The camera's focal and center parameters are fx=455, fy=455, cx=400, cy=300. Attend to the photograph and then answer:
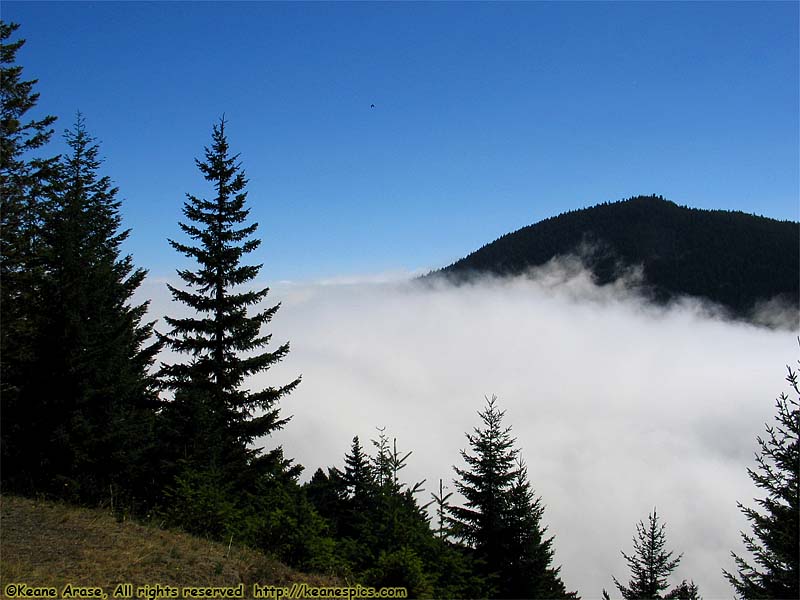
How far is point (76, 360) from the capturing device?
38.3 feet

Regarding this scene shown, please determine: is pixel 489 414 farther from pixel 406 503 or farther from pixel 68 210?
pixel 68 210

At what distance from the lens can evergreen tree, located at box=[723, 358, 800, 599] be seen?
33.5ft

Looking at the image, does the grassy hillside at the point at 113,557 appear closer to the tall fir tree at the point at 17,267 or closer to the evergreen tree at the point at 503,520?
the tall fir tree at the point at 17,267

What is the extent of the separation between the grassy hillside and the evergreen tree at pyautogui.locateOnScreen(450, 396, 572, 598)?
7916 millimetres

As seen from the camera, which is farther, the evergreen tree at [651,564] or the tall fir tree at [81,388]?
the evergreen tree at [651,564]

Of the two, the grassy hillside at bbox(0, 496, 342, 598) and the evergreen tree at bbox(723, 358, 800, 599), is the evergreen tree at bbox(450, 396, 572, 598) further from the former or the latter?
the grassy hillside at bbox(0, 496, 342, 598)

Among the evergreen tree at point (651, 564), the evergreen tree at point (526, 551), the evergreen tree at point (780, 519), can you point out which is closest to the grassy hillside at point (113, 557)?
the evergreen tree at point (526, 551)

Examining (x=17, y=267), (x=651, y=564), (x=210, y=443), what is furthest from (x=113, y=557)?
(x=651, y=564)

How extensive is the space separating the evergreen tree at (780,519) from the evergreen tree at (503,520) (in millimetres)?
5221

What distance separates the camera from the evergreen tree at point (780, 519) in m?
10.2

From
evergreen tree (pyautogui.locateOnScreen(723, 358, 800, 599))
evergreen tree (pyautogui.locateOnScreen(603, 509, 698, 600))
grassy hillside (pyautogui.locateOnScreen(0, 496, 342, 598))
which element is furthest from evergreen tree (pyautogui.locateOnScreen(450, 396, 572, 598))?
evergreen tree (pyautogui.locateOnScreen(603, 509, 698, 600))

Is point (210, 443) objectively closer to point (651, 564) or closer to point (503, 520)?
point (503, 520)

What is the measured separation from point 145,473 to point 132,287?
386 inches

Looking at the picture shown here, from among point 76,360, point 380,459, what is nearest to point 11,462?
point 76,360
